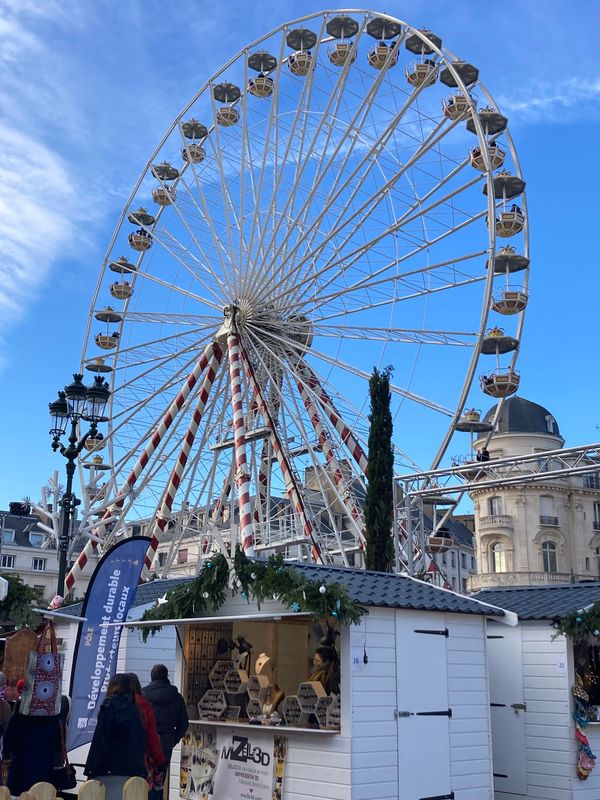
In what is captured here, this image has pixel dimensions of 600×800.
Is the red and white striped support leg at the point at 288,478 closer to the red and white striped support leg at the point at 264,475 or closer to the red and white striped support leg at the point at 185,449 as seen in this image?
the red and white striped support leg at the point at 264,475

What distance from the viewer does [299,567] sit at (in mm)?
11672

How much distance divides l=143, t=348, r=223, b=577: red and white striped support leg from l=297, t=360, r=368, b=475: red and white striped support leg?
112 inches

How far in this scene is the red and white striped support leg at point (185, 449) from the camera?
86.4ft

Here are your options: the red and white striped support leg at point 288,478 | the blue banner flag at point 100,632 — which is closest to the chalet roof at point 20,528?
the red and white striped support leg at point 288,478

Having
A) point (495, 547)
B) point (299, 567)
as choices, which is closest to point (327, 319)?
point (299, 567)

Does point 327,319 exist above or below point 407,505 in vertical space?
above

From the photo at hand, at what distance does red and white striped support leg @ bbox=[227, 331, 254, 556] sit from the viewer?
22562 mm

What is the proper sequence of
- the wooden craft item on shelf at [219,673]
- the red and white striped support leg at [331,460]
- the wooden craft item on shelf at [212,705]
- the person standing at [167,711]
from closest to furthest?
the person standing at [167,711], the wooden craft item on shelf at [212,705], the wooden craft item on shelf at [219,673], the red and white striped support leg at [331,460]

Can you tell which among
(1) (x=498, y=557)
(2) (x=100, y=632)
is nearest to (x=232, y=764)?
(2) (x=100, y=632)

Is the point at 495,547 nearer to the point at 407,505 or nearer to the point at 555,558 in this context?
the point at 555,558

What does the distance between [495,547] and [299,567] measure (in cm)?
5155

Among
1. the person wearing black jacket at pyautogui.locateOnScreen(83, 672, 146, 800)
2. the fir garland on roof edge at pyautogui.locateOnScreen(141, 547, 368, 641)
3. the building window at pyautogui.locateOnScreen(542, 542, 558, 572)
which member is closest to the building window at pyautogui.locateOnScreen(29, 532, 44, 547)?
the building window at pyautogui.locateOnScreen(542, 542, 558, 572)

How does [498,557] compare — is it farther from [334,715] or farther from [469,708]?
[334,715]

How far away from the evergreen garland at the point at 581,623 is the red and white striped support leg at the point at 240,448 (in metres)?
9.70
